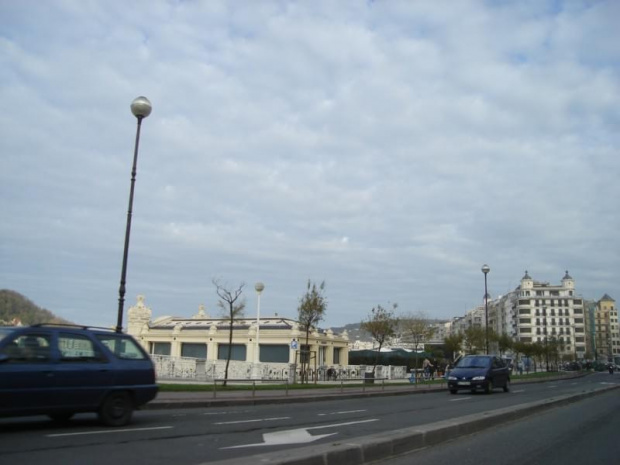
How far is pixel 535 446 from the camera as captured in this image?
32.6 ft

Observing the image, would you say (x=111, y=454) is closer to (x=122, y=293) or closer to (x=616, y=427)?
(x=122, y=293)

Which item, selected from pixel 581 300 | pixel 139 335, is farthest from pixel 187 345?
pixel 581 300

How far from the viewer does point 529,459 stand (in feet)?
28.5

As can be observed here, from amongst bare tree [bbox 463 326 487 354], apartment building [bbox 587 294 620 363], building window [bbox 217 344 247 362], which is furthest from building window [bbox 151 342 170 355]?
apartment building [bbox 587 294 620 363]

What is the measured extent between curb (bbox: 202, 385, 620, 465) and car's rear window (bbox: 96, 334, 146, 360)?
17.3ft

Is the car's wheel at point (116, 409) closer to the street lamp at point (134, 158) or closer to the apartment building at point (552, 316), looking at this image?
the street lamp at point (134, 158)

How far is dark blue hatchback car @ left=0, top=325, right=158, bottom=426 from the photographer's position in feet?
30.9

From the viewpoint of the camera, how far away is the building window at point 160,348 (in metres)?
57.8

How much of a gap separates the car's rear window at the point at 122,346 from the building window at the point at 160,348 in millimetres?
47906

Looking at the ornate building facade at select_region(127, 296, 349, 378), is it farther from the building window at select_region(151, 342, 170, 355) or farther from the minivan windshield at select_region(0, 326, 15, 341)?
the minivan windshield at select_region(0, 326, 15, 341)

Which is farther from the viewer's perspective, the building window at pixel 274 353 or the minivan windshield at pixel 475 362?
the building window at pixel 274 353

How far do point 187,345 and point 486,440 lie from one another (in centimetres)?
4893

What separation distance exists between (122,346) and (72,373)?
55.4 inches

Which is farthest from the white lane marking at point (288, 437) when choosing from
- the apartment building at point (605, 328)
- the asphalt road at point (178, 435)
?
the apartment building at point (605, 328)
